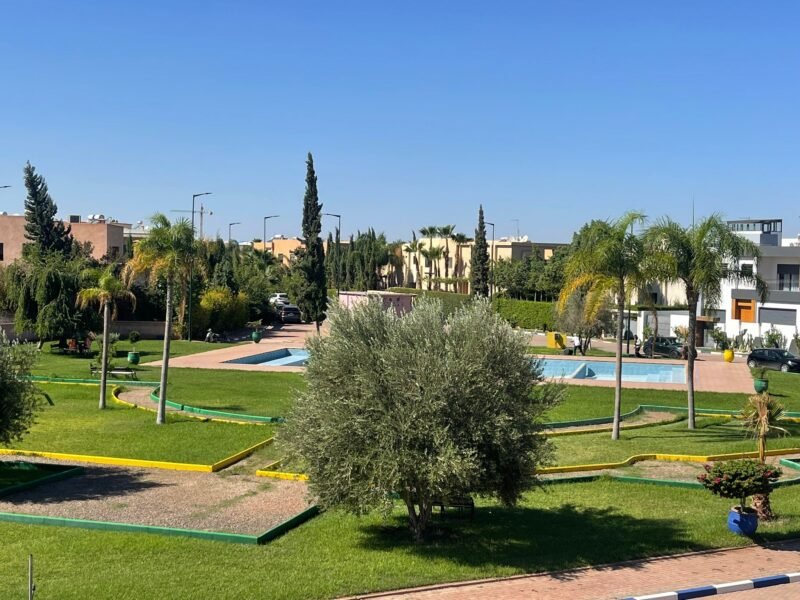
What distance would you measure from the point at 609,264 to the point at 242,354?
88.0ft

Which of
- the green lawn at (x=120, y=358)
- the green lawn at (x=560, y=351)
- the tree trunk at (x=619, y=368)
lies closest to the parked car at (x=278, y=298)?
the green lawn at (x=120, y=358)

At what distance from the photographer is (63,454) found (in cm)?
1994

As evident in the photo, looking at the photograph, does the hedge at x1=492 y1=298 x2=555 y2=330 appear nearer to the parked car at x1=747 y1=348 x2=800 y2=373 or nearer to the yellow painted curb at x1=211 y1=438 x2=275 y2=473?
the parked car at x1=747 y1=348 x2=800 y2=373

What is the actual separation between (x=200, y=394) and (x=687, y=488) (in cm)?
1847

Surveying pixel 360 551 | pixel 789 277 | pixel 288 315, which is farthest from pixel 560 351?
pixel 360 551

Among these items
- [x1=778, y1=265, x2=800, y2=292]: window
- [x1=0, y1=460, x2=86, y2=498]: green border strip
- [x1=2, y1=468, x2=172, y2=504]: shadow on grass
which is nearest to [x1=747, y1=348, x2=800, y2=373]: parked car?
[x1=778, y1=265, x2=800, y2=292]: window

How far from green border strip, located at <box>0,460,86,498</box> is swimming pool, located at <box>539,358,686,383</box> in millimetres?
25850

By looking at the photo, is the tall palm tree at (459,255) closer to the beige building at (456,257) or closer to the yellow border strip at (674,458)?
the beige building at (456,257)

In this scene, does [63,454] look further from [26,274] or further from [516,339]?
[26,274]

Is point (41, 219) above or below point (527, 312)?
above

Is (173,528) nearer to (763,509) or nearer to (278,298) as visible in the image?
→ (763,509)

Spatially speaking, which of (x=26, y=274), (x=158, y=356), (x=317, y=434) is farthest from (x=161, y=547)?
(x=26, y=274)

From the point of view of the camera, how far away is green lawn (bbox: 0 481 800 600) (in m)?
11.1

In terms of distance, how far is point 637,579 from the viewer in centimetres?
1167
